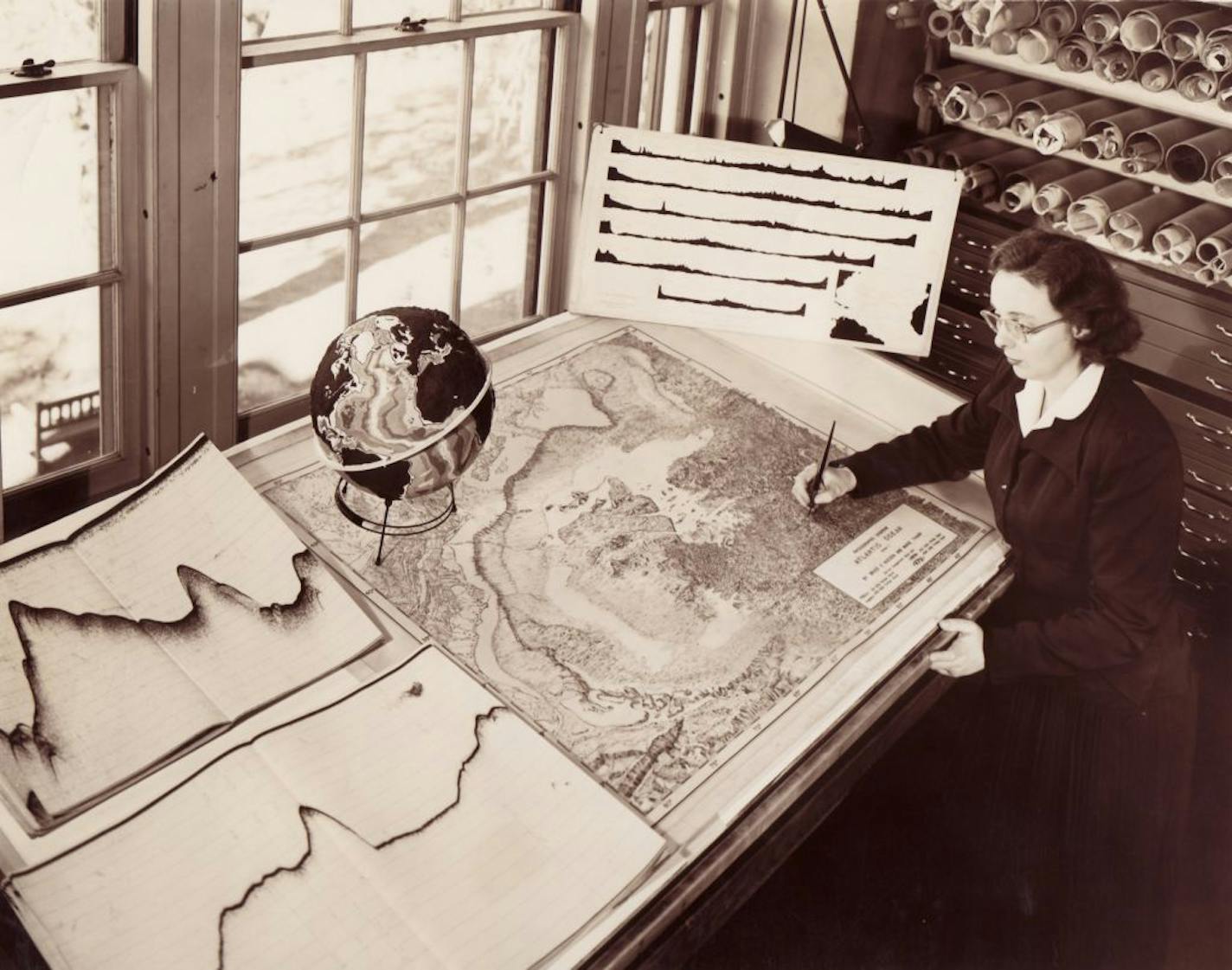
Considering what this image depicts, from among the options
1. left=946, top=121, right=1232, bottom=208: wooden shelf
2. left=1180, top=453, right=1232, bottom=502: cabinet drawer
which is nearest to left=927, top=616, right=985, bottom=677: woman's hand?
left=1180, top=453, right=1232, bottom=502: cabinet drawer

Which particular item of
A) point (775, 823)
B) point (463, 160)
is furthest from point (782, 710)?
point (463, 160)

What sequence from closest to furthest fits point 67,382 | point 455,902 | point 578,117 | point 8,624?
point 455,902 < point 8,624 < point 67,382 < point 578,117

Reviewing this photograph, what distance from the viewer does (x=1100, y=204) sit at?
2137 mm

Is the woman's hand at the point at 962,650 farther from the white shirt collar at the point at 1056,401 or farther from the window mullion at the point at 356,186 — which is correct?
the window mullion at the point at 356,186

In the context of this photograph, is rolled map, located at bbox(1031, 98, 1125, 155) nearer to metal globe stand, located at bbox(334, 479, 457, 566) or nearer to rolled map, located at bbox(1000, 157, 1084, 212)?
rolled map, located at bbox(1000, 157, 1084, 212)

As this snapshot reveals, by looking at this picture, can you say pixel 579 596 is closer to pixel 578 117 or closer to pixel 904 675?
pixel 904 675

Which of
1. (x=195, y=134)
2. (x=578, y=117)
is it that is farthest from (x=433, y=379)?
(x=578, y=117)

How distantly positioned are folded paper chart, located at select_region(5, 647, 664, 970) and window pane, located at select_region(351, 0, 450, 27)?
113cm

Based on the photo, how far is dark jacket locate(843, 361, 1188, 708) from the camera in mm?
1718

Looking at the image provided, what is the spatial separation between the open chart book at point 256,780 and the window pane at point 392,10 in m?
0.85

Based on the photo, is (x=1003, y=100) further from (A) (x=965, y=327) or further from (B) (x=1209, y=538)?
(B) (x=1209, y=538)

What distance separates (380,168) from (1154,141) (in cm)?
130

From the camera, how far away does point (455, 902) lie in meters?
1.31

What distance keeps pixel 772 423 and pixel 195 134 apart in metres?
1.00
